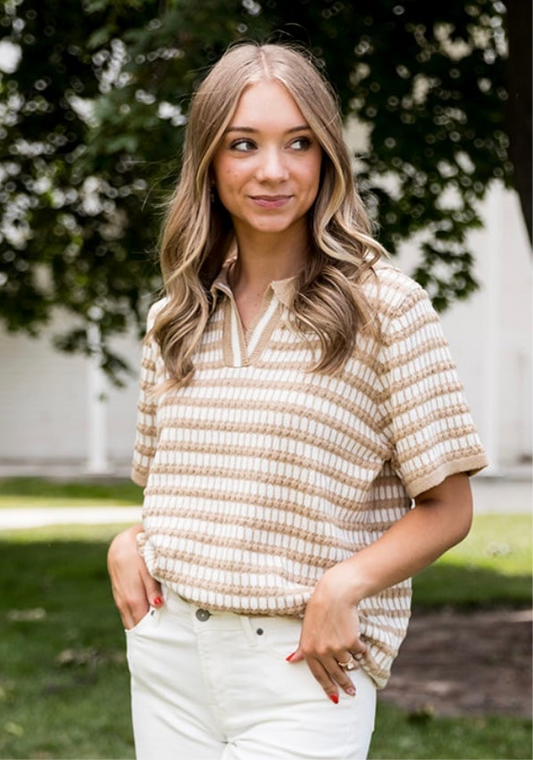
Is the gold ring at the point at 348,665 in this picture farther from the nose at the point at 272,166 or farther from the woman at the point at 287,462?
the nose at the point at 272,166

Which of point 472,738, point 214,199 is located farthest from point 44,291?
point 214,199

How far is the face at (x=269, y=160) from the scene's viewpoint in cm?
212

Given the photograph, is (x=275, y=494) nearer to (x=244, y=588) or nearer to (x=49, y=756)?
(x=244, y=588)

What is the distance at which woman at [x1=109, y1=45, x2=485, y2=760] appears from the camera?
2.04m

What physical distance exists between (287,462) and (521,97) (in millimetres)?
4007

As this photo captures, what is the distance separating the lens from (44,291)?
9.56 metres

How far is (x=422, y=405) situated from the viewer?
203 centimetres

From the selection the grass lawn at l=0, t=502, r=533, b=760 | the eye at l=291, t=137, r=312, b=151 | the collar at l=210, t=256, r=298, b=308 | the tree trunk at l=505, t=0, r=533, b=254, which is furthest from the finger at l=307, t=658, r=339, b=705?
the tree trunk at l=505, t=0, r=533, b=254

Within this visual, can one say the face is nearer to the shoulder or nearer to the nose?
the nose

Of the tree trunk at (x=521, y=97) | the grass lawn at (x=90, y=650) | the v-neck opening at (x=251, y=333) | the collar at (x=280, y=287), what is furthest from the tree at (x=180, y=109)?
the v-neck opening at (x=251, y=333)

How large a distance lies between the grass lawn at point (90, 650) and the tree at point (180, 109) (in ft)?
5.74

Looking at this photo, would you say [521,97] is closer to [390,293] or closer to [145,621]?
[390,293]

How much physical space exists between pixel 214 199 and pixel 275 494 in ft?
2.01

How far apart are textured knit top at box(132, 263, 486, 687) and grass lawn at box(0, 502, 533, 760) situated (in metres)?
2.91
